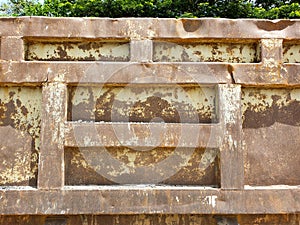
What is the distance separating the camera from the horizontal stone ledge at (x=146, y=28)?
2.25 metres

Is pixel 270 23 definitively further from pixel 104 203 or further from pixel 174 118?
pixel 104 203

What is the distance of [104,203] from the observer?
2090 millimetres

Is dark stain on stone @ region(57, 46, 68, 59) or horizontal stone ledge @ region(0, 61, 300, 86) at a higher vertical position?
dark stain on stone @ region(57, 46, 68, 59)

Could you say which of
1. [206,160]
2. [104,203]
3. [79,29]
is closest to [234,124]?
[206,160]

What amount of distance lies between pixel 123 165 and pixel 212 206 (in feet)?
2.16

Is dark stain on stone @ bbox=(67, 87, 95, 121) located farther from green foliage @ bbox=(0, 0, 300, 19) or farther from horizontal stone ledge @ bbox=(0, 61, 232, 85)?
green foliage @ bbox=(0, 0, 300, 19)

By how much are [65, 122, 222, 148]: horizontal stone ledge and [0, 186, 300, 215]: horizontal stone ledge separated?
11.7 inches

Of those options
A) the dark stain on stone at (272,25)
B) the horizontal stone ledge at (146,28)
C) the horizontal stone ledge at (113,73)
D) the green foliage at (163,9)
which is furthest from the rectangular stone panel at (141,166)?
the green foliage at (163,9)

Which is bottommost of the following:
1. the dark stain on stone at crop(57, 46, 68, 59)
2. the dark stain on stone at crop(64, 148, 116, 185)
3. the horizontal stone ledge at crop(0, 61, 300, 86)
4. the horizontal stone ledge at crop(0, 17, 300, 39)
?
the dark stain on stone at crop(64, 148, 116, 185)

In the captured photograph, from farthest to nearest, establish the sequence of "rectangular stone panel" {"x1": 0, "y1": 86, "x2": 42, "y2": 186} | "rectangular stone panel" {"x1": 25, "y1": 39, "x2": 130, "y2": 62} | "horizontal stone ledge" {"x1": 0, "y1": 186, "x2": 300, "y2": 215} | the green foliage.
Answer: the green foliage
"rectangular stone panel" {"x1": 25, "y1": 39, "x2": 130, "y2": 62}
"rectangular stone panel" {"x1": 0, "y1": 86, "x2": 42, "y2": 186}
"horizontal stone ledge" {"x1": 0, "y1": 186, "x2": 300, "y2": 215}

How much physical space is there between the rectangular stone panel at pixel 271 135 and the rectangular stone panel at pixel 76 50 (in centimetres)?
97

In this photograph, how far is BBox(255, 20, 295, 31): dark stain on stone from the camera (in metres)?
2.32

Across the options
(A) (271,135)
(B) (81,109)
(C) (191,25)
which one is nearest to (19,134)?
(B) (81,109)

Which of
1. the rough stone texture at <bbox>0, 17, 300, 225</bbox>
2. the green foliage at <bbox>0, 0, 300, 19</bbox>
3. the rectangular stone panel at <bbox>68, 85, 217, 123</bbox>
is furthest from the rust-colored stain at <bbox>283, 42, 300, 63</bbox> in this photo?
the green foliage at <bbox>0, 0, 300, 19</bbox>
